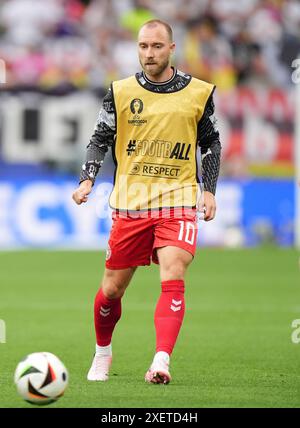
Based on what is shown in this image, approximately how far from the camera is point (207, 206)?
288 inches

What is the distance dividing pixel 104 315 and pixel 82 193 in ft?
2.99

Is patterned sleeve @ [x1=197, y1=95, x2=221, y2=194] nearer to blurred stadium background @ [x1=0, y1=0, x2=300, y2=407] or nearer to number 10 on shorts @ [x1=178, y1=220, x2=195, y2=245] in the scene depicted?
number 10 on shorts @ [x1=178, y1=220, x2=195, y2=245]

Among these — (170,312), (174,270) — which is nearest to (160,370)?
(170,312)

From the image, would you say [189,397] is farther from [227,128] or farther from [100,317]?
[227,128]

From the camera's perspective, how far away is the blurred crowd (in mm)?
21688

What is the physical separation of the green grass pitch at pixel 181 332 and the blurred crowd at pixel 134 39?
4638 millimetres

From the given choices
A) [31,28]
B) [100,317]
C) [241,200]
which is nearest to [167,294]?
[100,317]

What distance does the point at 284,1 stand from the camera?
2477 cm

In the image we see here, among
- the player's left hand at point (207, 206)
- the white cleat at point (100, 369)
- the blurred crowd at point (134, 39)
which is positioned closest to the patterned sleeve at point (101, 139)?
the player's left hand at point (207, 206)

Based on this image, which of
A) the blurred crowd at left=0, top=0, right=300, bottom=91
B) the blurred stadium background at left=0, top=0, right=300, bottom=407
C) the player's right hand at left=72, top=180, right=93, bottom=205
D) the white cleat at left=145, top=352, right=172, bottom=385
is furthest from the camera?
the blurred crowd at left=0, top=0, right=300, bottom=91

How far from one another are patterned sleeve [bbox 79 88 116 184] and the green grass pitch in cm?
140

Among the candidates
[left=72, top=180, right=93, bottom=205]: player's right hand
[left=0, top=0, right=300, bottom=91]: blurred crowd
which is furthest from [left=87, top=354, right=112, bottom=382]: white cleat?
[left=0, top=0, right=300, bottom=91]: blurred crowd

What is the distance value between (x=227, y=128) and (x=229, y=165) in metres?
1.05

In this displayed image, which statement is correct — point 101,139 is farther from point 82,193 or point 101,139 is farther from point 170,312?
point 170,312
